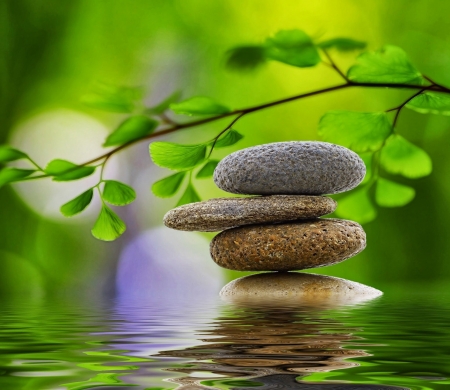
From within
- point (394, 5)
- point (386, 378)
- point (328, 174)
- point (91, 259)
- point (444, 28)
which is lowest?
point (386, 378)

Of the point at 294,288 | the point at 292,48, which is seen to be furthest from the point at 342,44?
the point at 294,288

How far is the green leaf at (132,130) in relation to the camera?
526 millimetres

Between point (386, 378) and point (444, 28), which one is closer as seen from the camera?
point (386, 378)

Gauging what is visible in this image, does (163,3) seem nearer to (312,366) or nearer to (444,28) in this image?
(444,28)

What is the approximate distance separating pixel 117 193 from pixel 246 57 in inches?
15.9

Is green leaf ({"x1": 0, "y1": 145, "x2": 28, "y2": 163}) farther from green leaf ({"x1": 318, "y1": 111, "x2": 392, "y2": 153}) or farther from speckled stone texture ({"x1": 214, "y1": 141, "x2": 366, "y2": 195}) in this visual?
speckled stone texture ({"x1": 214, "y1": 141, "x2": 366, "y2": 195})

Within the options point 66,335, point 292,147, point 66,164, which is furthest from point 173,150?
point 292,147

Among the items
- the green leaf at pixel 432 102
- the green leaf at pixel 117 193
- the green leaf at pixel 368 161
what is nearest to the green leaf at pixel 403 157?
the green leaf at pixel 368 161

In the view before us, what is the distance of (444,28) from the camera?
226 cm

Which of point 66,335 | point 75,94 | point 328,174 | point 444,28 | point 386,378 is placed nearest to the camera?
point 386,378

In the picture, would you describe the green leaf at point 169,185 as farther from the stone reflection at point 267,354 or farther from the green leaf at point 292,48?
the green leaf at point 292,48

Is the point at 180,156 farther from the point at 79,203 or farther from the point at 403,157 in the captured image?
the point at 403,157

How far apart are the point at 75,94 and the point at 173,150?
1.93 meters

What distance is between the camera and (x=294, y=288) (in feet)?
4.68
